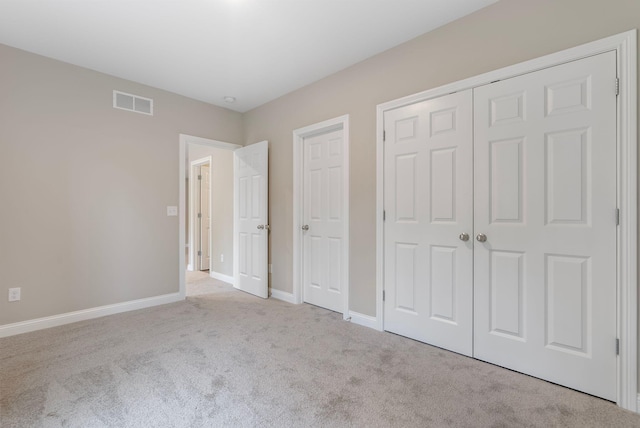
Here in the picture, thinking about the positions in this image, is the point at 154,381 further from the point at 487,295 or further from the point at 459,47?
A: the point at 459,47

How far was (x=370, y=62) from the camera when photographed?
2852mm

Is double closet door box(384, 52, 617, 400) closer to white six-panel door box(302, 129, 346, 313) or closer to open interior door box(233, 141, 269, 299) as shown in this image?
white six-panel door box(302, 129, 346, 313)

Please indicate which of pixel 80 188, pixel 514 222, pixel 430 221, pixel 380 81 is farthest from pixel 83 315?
→ pixel 514 222

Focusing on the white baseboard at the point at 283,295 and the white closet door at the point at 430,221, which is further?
the white baseboard at the point at 283,295

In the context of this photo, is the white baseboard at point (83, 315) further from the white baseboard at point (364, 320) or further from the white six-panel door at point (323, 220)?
the white baseboard at point (364, 320)

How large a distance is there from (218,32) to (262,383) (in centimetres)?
271

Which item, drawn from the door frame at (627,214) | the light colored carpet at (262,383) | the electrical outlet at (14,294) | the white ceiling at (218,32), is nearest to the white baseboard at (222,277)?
the light colored carpet at (262,383)

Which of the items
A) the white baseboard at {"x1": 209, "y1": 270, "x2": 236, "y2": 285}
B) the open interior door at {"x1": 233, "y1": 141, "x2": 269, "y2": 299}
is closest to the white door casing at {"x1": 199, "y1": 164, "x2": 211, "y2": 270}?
the white baseboard at {"x1": 209, "y1": 270, "x2": 236, "y2": 285}

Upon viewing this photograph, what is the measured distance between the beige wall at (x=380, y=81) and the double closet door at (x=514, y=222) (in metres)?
0.19

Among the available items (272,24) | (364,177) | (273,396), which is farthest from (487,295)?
(272,24)

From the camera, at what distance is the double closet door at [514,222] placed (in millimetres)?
1739

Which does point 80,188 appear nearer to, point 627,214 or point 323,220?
point 323,220

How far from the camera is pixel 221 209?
16.1 feet

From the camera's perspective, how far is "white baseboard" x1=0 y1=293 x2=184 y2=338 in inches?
105
